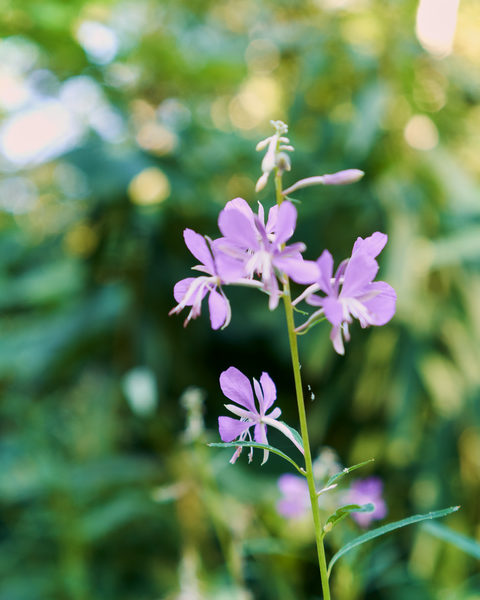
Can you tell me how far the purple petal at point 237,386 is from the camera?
0.34m

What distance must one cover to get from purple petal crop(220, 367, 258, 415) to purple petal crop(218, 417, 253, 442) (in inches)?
0.7

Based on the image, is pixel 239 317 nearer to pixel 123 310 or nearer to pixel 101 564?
pixel 123 310

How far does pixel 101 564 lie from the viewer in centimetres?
171

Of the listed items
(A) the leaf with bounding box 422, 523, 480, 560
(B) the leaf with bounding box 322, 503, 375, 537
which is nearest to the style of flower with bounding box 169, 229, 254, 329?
(B) the leaf with bounding box 322, 503, 375, 537

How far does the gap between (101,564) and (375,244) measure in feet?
5.90

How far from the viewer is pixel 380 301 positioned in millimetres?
331

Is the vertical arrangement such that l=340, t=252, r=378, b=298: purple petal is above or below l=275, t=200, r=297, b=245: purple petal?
below

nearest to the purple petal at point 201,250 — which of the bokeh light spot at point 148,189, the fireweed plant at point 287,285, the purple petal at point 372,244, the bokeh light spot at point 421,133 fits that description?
the fireweed plant at point 287,285

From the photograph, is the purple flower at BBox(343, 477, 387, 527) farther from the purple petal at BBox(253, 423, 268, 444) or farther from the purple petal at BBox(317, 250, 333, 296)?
the purple petal at BBox(317, 250, 333, 296)

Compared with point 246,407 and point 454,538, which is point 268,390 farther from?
point 454,538

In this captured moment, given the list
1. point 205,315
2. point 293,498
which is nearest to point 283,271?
point 293,498

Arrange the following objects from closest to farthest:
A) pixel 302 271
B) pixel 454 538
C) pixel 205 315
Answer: pixel 302 271 < pixel 454 538 < pixel 205 315

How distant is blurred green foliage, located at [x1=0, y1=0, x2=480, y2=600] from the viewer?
1513mm

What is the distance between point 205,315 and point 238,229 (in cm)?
143
